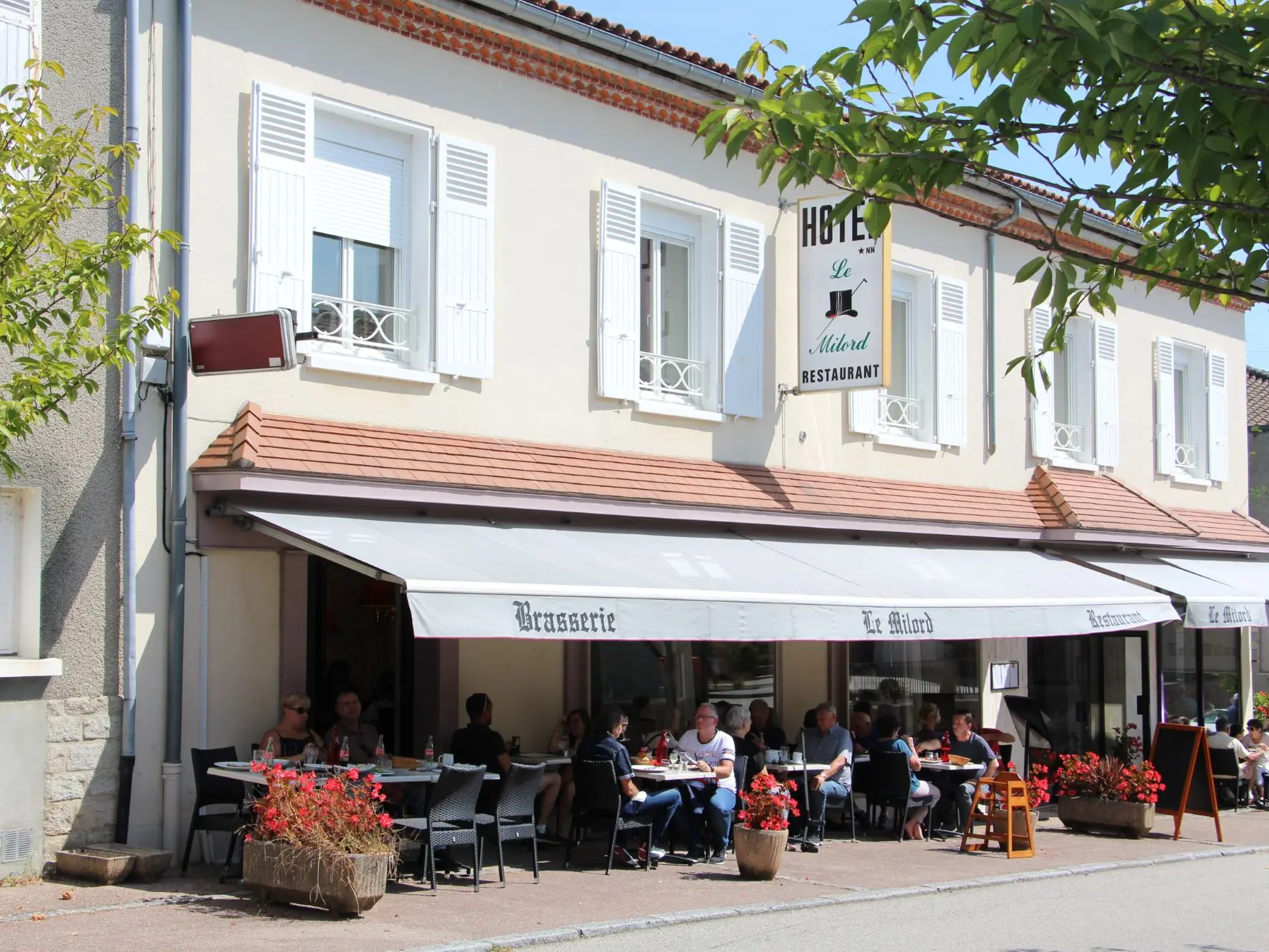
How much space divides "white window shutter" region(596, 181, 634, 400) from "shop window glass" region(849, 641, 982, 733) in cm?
462

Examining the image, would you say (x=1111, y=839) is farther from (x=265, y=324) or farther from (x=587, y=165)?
(x=265, y=324)

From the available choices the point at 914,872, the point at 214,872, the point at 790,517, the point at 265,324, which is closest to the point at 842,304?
the point at 790,517

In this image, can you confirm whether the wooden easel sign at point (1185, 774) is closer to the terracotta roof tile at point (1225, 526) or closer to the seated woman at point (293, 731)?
the terracotta roof tile at point (1225, 526)

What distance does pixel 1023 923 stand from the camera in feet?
32.8

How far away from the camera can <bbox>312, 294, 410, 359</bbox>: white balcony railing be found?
12.1 meters

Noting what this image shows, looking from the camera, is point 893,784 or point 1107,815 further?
point 1107,815

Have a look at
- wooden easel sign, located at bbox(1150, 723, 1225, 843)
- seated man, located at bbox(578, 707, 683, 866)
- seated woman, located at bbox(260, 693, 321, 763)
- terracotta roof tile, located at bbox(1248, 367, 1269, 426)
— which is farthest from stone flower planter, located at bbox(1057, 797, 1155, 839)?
terracotta roof tile, located at bbox(1248, 367, 1269, 426)

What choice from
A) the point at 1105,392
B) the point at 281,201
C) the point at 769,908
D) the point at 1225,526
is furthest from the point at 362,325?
the point at 1225,526

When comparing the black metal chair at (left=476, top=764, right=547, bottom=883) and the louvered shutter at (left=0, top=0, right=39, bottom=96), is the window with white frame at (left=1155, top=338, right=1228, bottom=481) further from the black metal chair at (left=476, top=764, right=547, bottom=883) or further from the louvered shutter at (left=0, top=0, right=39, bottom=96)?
the louvered shutter at (left=0, top=0, right=39, bottom=96)

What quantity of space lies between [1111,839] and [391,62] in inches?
383

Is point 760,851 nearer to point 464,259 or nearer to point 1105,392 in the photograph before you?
point 464,259

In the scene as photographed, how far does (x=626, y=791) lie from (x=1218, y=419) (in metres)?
13.9

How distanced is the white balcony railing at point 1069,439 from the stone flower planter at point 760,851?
9533 millimetres

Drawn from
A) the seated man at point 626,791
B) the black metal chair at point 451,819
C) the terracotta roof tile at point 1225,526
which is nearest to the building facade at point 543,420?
the black metal chair at point 451,819
